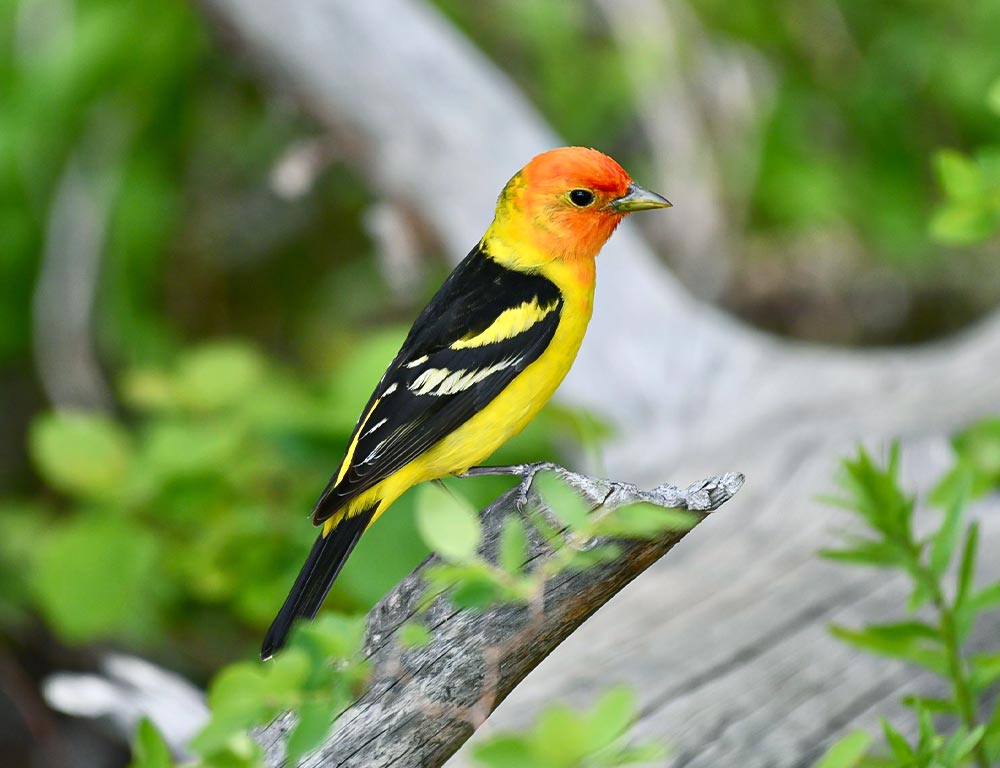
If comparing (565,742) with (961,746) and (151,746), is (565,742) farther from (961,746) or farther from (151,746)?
(961,746)

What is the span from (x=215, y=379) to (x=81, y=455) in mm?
518

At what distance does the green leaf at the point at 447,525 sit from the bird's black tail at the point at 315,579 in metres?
0.73

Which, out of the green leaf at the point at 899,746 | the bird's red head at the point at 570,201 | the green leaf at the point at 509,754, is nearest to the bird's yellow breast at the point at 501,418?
the bird's red head at the point at 570,201

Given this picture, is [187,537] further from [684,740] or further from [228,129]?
[228,129]

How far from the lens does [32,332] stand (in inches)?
199

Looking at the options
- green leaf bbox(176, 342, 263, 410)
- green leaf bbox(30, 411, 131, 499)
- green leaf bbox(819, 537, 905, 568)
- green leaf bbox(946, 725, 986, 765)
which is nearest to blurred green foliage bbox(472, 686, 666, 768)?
green leaf bbox(946, 725, 986, 765)

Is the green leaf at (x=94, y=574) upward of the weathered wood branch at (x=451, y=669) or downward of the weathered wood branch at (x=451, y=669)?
upward

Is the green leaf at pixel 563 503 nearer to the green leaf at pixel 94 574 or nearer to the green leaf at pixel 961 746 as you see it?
the green leaf at pixel 961 746

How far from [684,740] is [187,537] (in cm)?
199

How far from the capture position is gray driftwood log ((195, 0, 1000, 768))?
2418mm

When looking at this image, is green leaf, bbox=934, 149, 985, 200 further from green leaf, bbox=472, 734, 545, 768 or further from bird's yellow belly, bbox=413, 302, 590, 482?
green leaf, bbox=472, 734, 545, 768

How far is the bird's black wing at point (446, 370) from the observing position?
2.22 m

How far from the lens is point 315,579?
2.06 metres

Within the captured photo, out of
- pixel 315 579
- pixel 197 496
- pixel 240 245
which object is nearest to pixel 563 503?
pixel 315 579
